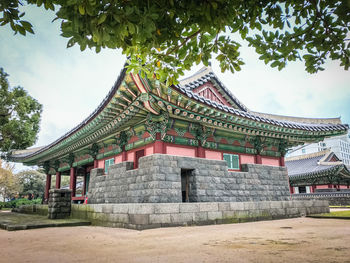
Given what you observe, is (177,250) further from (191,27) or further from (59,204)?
(59,204)

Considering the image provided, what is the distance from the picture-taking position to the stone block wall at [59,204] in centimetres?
988

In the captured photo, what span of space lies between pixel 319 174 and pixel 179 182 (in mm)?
21287

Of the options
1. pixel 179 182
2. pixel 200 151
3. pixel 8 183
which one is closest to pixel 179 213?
pixel 179 182

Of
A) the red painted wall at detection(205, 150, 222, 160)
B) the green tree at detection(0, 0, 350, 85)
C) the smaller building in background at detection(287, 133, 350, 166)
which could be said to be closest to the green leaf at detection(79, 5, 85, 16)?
the green tree at detection(0, 0, 350, 85)

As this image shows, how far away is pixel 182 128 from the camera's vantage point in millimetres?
10289

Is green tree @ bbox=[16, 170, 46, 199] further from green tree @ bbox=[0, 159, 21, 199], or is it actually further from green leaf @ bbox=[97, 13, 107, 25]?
green leaf @ bbox=[97, 13, 107, 25]

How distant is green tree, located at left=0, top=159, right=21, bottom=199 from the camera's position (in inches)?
1292

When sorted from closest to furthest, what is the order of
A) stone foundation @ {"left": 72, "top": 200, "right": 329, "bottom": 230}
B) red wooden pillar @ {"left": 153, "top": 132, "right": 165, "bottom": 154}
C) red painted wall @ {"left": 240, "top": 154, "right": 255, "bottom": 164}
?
stone foundation @ {"left": 72, "top": 200, "right": 329, "bottom": 230}, red wooden pillar @ {"left": 153, "top": 132, "right": 165, "bottom": 154}, red painted wall @ {"left": 240, "top": 154, "right": 255, "bottom": 164}

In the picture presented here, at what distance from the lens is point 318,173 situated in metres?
24.9

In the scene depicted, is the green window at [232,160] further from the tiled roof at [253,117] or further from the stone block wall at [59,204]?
the stone block wall at [59,204]

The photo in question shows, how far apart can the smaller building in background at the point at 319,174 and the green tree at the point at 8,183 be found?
3523 centimetres

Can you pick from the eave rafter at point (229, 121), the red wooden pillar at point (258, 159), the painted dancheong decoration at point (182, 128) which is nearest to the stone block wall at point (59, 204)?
the painted dancheong decoration at point (182, 128)

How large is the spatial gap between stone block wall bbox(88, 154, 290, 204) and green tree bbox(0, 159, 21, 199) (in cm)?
2737

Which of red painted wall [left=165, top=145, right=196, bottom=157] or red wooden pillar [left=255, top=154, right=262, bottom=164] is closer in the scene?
red painted wall [left=165, top=145, right=196, bottom=157]
